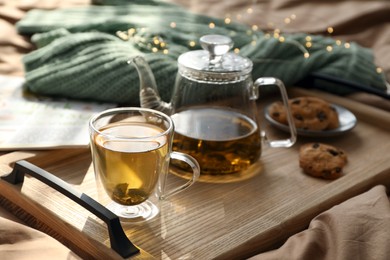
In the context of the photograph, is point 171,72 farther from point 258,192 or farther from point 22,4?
point 22,4

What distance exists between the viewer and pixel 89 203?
2.04 feet

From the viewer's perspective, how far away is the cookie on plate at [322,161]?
771 millimetres

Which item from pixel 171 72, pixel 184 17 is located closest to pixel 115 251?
pixel 171 72

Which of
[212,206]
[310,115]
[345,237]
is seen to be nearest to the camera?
[345,237]

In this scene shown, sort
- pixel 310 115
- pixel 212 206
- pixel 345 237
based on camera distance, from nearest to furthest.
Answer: pixel 345 237
pixel 212 206
pixel 310 115

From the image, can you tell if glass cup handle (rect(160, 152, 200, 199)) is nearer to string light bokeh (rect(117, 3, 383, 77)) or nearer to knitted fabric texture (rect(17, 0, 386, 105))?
knitted fabric texture (rect(17, 0, 386, 105))

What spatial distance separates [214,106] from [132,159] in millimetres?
192

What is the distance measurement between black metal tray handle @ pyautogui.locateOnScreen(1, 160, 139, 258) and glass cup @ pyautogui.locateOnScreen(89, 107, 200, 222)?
0.03m

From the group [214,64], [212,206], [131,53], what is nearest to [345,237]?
[212,206]

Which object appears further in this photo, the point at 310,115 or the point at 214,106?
the point at 310,115

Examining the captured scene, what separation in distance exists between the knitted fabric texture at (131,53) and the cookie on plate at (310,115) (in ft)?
0.47

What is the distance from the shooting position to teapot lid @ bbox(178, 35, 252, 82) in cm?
73

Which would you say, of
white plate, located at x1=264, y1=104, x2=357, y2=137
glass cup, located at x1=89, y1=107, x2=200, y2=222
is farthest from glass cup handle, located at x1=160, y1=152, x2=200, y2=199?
white plate, located at x1=264, y1=104, x2=357, y2=137

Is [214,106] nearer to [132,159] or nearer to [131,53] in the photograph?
[132,159]
